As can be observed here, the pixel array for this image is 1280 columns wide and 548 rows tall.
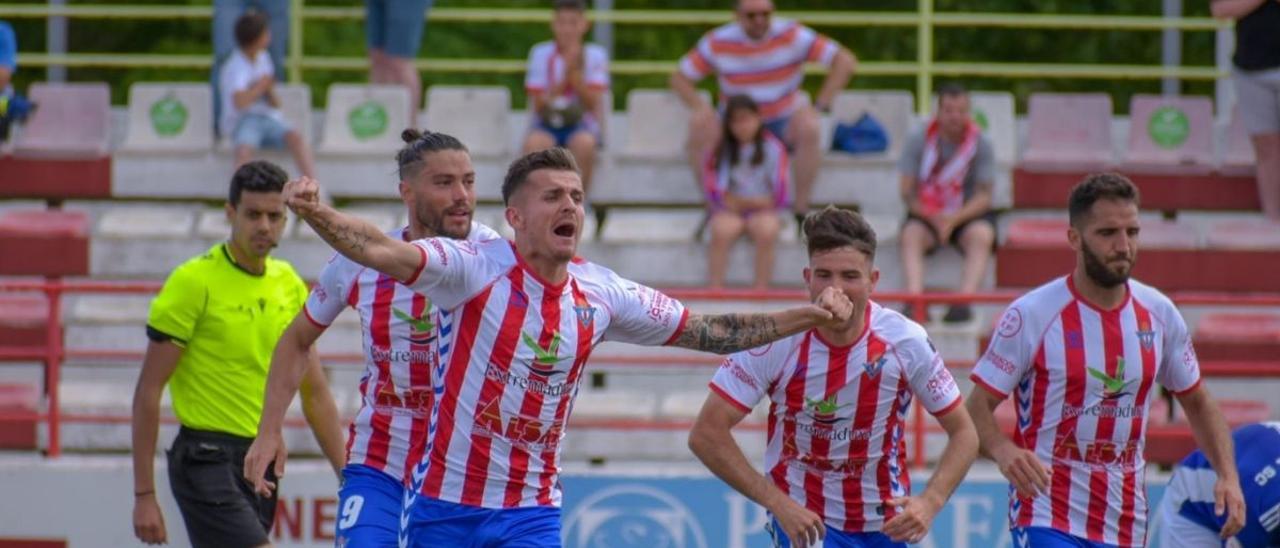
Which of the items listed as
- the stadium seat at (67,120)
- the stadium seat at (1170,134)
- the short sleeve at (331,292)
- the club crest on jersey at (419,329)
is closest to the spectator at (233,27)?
the stadium seat at (67,120)

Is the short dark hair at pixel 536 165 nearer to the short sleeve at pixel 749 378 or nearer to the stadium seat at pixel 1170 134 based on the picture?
the short sleeve at pixel 749 378

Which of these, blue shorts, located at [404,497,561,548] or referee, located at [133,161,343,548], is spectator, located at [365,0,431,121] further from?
blue shorts, located at [404,497,561,548]

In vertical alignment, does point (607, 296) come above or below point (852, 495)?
above

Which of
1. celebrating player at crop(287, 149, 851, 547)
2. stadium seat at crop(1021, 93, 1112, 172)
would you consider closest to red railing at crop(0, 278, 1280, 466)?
stadium seat at crop(1021, 93, 1112, 172)

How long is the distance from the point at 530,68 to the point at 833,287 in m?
6.78

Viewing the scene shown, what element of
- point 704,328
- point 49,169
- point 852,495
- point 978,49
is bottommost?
point 852,495

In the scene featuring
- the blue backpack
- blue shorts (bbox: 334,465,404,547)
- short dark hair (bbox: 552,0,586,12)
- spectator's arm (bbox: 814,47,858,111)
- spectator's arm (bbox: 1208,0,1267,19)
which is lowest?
blue shorts (bbox: 334,465,404,547)

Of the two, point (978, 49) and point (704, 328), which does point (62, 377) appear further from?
point (978, 49)

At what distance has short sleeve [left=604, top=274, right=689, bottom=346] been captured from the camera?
5965 mm

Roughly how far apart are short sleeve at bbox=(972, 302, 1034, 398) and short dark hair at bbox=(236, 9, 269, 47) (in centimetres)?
669

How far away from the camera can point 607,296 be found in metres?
5.95

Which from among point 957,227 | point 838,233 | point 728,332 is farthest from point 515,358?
point 957,227

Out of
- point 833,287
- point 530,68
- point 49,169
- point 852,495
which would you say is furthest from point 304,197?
point 49,169

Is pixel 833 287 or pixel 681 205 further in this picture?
pixel 681 205
